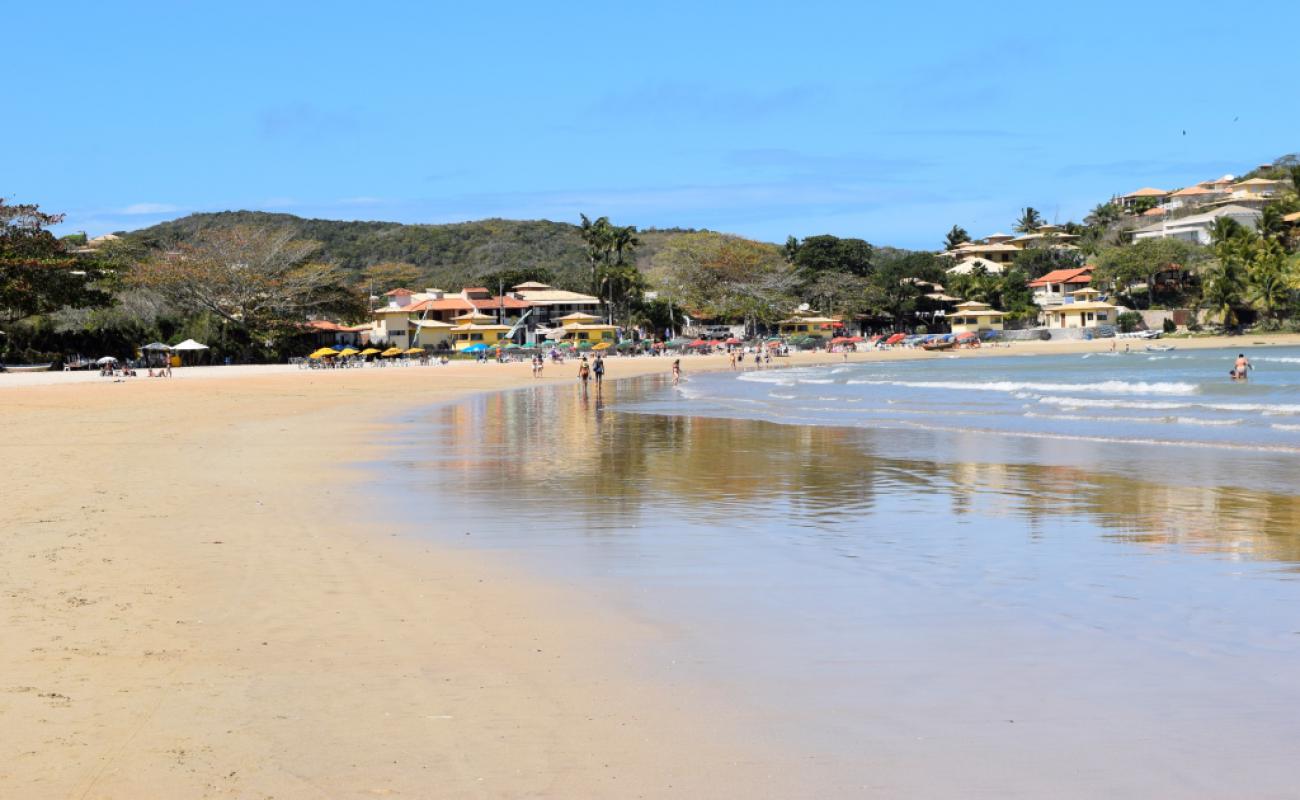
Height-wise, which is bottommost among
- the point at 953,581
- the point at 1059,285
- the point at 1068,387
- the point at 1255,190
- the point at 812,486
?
the point at 1068,387

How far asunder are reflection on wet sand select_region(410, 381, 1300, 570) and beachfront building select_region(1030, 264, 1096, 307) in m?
95.3

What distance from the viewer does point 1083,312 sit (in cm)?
10369

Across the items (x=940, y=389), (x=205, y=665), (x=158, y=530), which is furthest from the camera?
(x=940, y=389)

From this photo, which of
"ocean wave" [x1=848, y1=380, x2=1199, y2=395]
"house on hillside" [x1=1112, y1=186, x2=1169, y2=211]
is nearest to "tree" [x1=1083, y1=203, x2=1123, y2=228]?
"house on hillside" [x1=1112, y1=186, x2=1169, y2=211]

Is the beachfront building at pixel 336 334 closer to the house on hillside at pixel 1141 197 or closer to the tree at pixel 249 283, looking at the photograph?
the tree at pixel 249 283

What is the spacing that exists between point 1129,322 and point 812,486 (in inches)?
3778

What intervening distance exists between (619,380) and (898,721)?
49.0 meters

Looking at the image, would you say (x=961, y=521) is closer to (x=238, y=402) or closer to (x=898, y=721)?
(x=898, y=721)

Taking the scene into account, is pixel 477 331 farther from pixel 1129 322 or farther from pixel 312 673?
pixel 312 673

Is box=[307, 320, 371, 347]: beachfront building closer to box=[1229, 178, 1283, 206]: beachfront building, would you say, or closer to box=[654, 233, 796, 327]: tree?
box=[654, 233, 796, 327]: tree

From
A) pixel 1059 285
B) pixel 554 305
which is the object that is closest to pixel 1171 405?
pixel 554 305

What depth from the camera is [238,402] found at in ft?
116

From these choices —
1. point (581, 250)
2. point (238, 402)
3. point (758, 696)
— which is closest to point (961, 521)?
point (758, 696)

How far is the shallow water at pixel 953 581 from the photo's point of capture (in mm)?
4789
